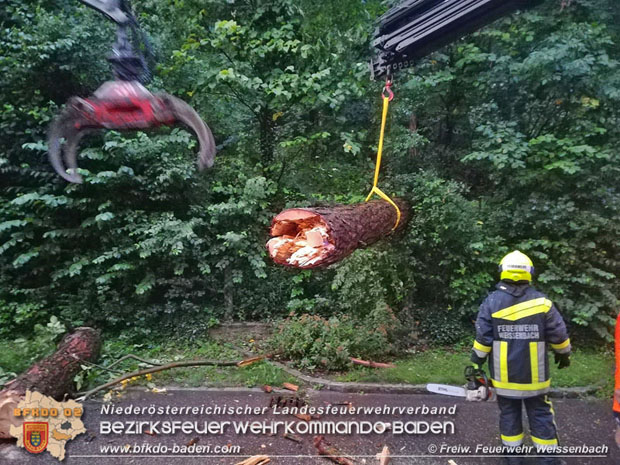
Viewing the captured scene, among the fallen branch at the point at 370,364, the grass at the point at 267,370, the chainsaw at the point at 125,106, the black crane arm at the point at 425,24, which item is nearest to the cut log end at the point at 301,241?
the chainsaw at the point at 125,106

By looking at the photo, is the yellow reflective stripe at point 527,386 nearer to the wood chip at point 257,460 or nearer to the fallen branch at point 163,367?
the wood chip at point 257,460

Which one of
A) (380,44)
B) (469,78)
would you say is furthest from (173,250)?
(469,78)

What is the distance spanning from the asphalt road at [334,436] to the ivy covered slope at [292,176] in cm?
163

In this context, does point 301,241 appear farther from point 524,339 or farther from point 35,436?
point 35,436

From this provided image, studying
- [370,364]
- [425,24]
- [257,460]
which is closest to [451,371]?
[370,364]

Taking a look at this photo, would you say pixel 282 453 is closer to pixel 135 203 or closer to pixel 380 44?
pixel 380 44

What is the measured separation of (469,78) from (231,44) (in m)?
3.64

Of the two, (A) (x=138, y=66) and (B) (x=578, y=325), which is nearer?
(A) (x=138, y=66)

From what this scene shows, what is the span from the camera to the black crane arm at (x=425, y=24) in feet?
8.63

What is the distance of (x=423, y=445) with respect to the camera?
3.29 m

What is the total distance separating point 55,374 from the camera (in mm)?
4062

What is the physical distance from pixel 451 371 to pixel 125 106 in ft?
14.5

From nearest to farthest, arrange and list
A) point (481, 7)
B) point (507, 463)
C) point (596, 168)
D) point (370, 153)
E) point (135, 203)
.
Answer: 1. point (481, 7)
2. point (507, 463)
3. point (596, 168)
4. point (135, 203)
5. point (370, 153)

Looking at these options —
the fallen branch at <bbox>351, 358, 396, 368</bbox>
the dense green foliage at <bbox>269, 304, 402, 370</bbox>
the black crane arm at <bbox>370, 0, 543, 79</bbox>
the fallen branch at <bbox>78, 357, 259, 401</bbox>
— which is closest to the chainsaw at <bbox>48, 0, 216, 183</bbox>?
the black crane arm at <bbox>370, 0, 543, 79</bbox>
